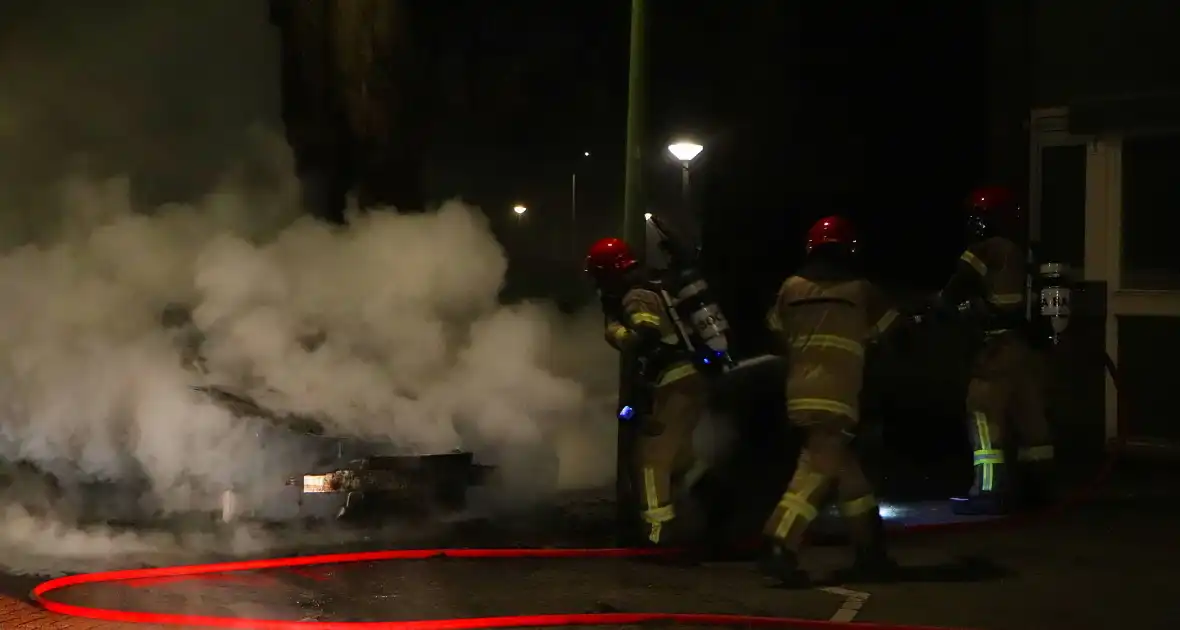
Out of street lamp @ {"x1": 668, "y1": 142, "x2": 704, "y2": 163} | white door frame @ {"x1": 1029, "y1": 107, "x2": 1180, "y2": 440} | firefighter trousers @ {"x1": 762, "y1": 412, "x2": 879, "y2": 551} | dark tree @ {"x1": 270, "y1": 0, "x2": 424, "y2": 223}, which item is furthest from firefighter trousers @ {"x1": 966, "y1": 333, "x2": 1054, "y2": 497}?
dark tree @ {"x1": 270, "y1": 0, "x2": 424, "y2": 223}

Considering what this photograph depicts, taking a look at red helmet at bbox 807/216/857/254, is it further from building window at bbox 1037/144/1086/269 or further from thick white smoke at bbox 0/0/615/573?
building window at bbox 1037/144/1086/269

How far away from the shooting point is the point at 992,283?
23.7ft

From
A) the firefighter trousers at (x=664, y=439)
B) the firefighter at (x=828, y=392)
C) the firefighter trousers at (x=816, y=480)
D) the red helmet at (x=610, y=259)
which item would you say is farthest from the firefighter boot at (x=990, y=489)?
the red helmet at (x=610, y=259)

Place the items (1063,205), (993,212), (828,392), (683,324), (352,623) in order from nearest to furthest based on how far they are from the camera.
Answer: (352,623) → (828,392) → (683,324) → (993,212) → (1063,205)

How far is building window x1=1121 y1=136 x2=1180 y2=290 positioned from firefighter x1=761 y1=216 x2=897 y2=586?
196 inches

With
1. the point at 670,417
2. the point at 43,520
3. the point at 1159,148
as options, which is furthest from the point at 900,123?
the point at 43,520

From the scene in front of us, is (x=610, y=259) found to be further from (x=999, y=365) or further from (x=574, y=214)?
(x=574, y=214)

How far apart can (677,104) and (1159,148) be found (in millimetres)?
7230

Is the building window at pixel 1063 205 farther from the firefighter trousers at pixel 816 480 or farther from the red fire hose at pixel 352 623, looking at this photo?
the red fire hose at pixel 352 623

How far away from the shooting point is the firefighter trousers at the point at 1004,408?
735 centimetres

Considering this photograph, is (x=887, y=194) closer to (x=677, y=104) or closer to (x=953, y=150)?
(x=953, y=150)

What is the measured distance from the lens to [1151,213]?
31.7ft

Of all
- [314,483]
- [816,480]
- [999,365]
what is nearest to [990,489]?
[999,365]

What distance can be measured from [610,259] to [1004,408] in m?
2.93
